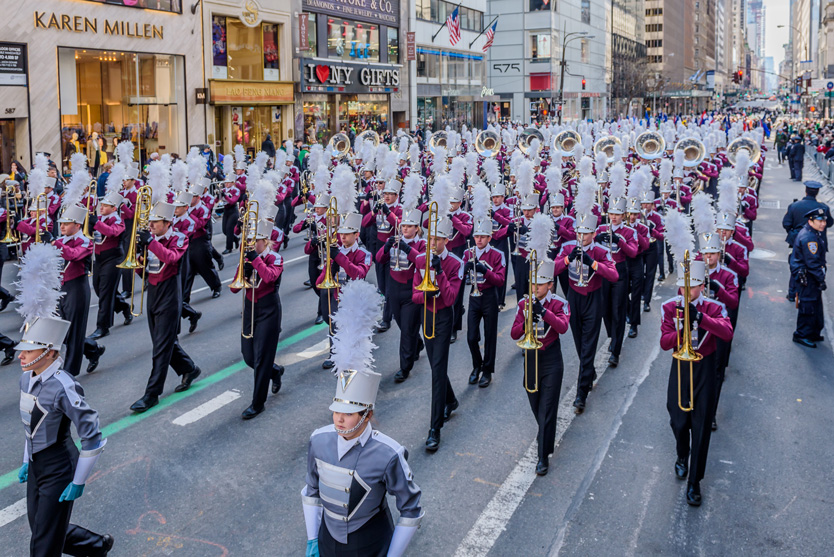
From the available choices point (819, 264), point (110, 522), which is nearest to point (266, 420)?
point (110, 522)

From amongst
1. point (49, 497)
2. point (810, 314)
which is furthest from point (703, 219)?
point (49, 497)

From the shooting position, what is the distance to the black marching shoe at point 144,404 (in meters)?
8.49

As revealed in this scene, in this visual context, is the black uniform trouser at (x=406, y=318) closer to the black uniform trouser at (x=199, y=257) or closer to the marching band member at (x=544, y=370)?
the marching band member at (x=544, y=370)

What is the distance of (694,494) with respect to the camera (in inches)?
259

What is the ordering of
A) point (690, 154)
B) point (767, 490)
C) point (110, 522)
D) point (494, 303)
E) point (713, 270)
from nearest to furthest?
1. point (110, 522)
2. point (767, 490)
3. point (713, 270)
4. point (494, 303)
5. point (690, 154)

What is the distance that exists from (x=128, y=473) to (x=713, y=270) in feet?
18.2

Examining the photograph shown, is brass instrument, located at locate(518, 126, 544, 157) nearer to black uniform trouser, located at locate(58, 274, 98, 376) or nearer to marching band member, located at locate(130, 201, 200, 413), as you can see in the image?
marching band member, located at locate(130, 201, 200, 413)

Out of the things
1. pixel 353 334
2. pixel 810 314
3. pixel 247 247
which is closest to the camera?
pixel 353 334

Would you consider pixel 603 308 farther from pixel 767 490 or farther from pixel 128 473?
pixel 128 473

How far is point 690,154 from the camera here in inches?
859

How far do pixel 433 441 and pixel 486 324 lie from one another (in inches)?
82.4

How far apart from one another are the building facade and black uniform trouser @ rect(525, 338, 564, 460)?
63.3ft

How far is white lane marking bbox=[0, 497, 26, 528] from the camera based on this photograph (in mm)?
6258

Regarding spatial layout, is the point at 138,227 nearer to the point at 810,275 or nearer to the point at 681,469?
the point at 681,469
